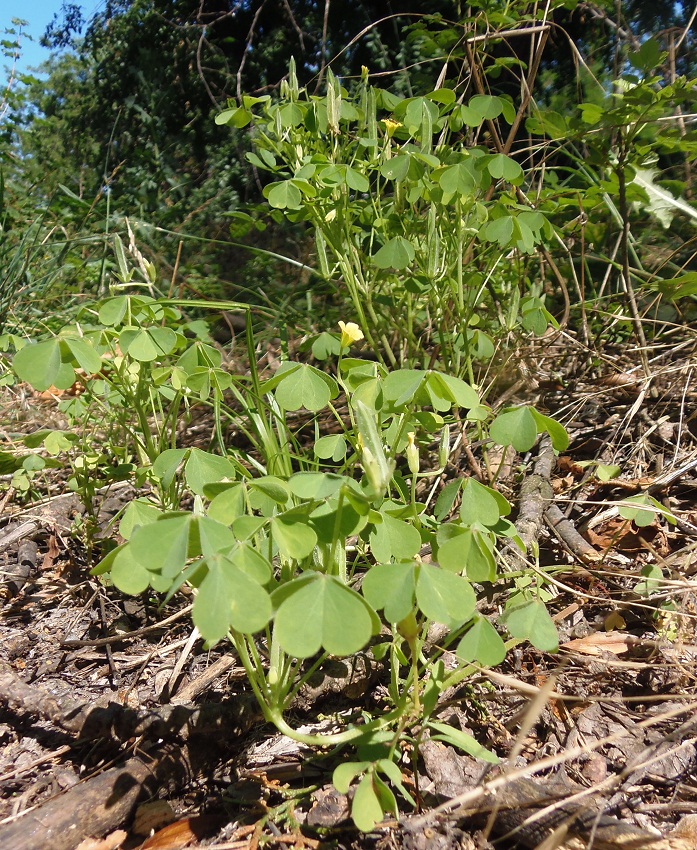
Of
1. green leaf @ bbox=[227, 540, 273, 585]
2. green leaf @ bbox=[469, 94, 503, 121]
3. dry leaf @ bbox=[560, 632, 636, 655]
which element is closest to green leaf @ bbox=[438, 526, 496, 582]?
green leaf @ bbox=[227, 540, 273, 585]

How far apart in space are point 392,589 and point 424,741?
350 millimetres

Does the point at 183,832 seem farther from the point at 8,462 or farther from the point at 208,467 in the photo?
the point at 8,462

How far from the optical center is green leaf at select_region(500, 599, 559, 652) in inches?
43.1

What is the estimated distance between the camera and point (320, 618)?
34.8 inches

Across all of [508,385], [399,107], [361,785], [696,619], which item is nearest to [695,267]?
[508,385]

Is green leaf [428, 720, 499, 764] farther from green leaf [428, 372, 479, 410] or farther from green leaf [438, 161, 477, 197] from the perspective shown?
green leaf [438, 161, 477, 197]

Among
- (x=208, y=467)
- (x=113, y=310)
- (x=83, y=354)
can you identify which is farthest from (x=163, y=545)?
(x=113, y=310)

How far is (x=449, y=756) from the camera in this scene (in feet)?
4.08

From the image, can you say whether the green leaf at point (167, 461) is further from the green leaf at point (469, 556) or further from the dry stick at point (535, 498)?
the dry stick at point (535, 498)

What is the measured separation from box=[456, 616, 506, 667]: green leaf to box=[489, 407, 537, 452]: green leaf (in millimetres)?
344

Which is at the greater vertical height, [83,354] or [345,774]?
[83,354]

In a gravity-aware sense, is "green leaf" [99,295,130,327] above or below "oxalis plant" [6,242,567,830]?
above

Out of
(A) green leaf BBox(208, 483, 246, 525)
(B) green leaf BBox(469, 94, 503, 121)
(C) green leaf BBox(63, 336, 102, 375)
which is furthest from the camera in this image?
(B) green leaf BBox(469, 94, 503, 121)

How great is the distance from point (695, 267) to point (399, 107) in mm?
1917
